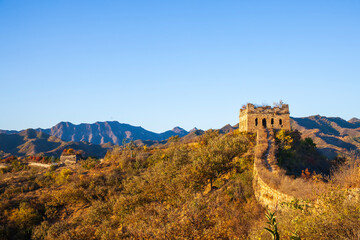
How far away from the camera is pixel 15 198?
4178cm

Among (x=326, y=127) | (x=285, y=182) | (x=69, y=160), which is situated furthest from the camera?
(x=326, y=127)

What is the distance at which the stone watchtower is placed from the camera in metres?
34.7

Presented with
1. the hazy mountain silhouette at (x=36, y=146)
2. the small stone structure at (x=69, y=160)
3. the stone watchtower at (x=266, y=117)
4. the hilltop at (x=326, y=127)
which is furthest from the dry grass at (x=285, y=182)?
the hazy mountain silhouette at (x=36, y=146)

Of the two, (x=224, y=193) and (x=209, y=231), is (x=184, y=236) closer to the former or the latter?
(x=209, y=231)

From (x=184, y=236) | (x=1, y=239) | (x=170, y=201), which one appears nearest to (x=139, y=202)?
(x=170, y=201)

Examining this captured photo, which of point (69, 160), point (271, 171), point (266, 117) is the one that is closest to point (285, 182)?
point (271, 171)

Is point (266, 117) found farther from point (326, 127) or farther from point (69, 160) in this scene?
point (326, 127)

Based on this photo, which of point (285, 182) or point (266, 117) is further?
point (266, 117)

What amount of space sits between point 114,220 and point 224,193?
1295cm

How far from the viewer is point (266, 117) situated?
115ft

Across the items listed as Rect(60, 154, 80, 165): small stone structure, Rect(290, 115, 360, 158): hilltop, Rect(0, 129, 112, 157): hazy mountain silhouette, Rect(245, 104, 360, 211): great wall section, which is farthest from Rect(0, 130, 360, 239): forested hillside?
Rect(0, 129, 112, 157): hazy mountain silhouette

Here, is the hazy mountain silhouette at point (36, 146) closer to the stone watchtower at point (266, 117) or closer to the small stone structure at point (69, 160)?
the small stone structure at point (69, 160)

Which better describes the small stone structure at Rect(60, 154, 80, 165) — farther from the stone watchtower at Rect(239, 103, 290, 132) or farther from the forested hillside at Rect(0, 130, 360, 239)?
the stone watchtower at Rect(239, 103, 290, 132)

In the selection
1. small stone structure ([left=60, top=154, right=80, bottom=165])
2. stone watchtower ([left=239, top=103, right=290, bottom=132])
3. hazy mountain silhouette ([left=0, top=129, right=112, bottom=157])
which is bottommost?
hazy mountain silhouette ([left=0, top=129, right=112, bottom=157])
